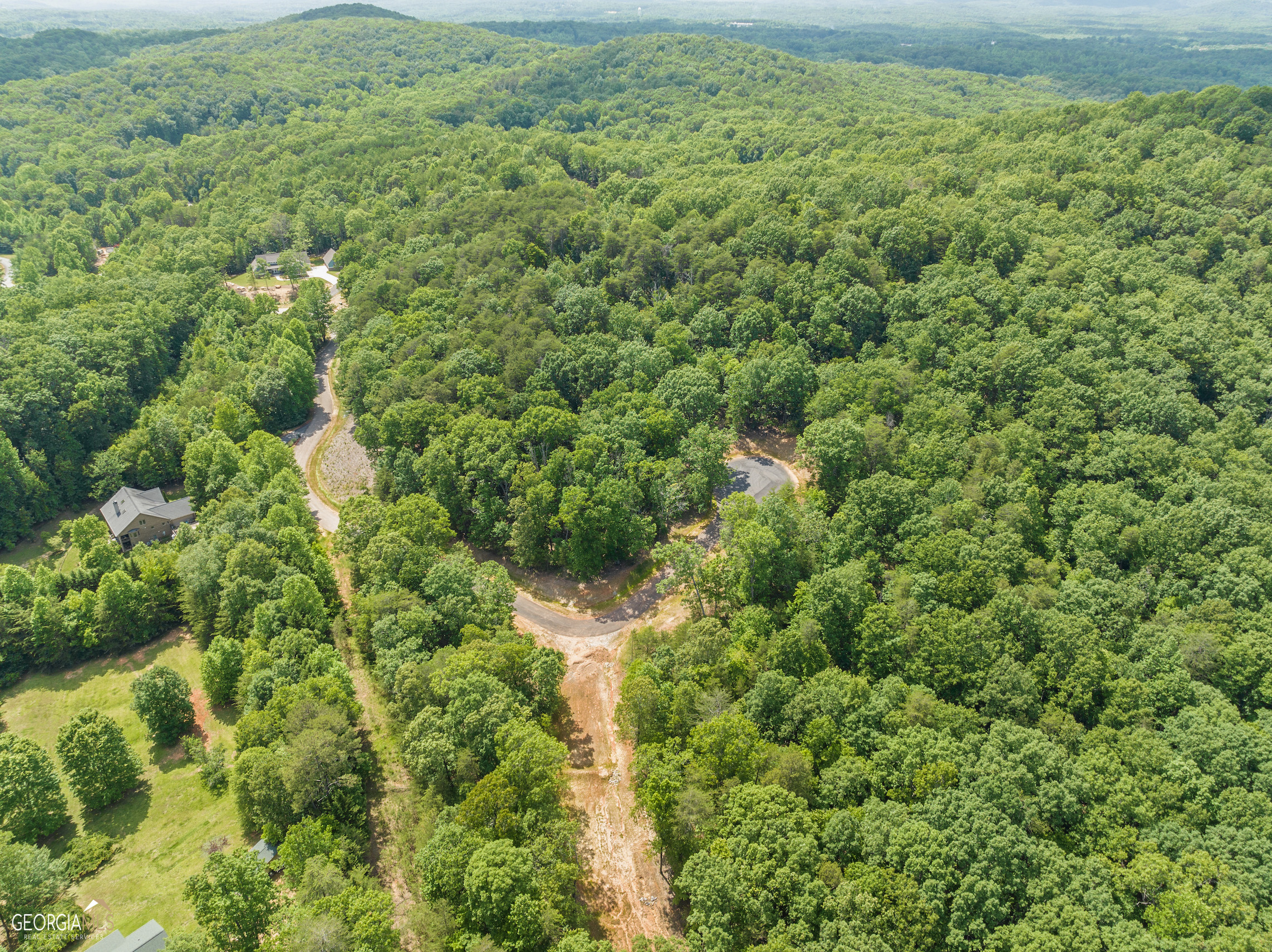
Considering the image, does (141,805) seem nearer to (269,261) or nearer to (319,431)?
(319,431)

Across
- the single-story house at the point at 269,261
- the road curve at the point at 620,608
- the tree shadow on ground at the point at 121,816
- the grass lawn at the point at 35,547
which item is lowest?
the tree shadow on ground at the point at 121,816

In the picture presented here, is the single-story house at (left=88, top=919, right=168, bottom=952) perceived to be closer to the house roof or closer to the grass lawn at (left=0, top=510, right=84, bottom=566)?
the house roof

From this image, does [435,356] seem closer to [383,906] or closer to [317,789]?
[317,789]

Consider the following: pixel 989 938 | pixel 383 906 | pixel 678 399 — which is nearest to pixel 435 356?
pixel 678 399

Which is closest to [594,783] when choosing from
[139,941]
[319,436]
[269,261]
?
[139,941]

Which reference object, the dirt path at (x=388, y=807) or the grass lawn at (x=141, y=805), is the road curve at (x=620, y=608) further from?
the grass lawn at (x=141, y=805)

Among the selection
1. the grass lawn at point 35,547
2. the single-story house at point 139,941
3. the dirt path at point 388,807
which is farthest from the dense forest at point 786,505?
the single-story house at point 139,941

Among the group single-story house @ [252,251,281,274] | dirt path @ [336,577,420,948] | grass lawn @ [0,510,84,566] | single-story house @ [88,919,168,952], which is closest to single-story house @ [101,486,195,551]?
grass lawn @ [0,510,84,566]
